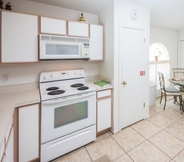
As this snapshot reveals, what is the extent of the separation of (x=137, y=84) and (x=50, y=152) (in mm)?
2033

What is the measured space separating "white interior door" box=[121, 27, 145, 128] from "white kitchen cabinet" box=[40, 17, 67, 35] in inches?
43.3

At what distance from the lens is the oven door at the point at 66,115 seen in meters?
1.65

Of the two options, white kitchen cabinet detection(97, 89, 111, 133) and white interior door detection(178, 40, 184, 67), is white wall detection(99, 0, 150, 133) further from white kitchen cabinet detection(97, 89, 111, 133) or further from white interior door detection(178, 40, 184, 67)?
white interior door detection(178, 40, 184, 67)

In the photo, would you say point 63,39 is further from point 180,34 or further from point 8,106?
point 180,34

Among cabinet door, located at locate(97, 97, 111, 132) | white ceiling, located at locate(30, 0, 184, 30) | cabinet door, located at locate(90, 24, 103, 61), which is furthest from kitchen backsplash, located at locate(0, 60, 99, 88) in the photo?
white ceiling, located at locate(30, 0, 184, 30)

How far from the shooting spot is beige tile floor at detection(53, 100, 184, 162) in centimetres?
177

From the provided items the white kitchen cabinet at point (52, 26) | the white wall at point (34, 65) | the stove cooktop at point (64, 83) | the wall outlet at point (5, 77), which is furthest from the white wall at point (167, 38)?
the wall outlet at point (5, 77)

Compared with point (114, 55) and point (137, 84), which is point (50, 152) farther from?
point (137, 84)

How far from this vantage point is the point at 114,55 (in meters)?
2.24

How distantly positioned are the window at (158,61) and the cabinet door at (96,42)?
2.35 m

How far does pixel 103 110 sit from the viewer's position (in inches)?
88.3

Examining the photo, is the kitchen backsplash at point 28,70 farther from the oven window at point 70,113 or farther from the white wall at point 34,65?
the oven window at point 70,113

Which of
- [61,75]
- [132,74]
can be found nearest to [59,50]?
[61,75]

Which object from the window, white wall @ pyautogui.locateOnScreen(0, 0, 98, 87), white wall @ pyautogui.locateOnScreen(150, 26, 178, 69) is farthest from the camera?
the window
